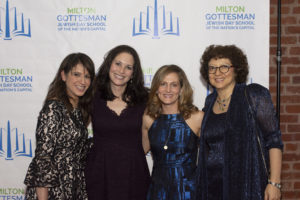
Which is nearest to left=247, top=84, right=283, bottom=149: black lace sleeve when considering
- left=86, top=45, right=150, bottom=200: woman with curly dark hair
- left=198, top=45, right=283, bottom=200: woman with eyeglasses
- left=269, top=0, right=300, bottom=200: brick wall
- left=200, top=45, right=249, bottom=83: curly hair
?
left=198, top=45, right=283, bottom=200: woman with eyeglasses

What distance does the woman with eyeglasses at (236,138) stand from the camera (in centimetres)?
175

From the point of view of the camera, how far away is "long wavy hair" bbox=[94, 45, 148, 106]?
2262mm

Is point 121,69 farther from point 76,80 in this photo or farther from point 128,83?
point 76,80

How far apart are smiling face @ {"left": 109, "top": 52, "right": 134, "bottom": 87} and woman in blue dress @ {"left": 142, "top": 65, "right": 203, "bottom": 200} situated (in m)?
0.22

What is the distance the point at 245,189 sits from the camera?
1.79 metres

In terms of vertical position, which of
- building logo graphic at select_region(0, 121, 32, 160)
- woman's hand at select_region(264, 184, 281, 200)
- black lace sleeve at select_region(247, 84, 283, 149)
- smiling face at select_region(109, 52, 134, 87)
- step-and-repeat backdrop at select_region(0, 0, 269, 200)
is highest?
step-and-repeat backdrop at select_region(0, 0, 269, 200)

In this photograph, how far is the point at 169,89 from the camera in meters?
2.12

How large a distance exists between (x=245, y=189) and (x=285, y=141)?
3.68 ft

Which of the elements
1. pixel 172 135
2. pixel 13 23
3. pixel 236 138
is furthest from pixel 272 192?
pixel 13 23

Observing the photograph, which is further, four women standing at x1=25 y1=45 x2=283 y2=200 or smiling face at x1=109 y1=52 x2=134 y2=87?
smiling face at x1=109 y1=52 x2=134 y2=87

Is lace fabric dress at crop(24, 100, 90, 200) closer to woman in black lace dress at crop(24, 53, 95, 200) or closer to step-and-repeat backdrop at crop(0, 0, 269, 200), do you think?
woman in black lace dress at crop(24, 53, 95, 200)

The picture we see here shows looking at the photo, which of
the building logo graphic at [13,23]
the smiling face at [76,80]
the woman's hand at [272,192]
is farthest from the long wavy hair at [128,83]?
the woman's hand at [272,192]

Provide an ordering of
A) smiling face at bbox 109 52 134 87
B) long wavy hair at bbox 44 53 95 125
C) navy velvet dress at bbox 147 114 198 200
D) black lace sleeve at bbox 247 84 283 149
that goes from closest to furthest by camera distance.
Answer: black lace sleeve at bbox 247 84 283 149, long wavy hair at bbox 44 53 95 125, navy velvet dress at bbox 147 114 198 200, smiling face at bbox 109 52 134 87

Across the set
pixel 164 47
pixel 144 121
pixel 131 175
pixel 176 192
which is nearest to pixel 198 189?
pixel 176 192
